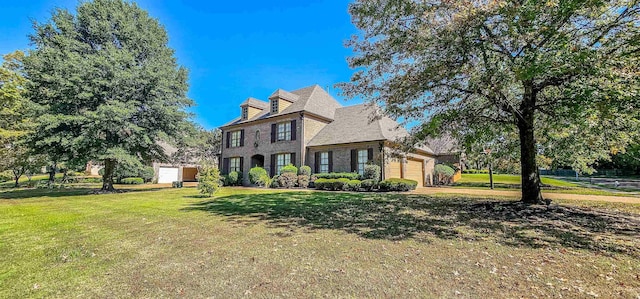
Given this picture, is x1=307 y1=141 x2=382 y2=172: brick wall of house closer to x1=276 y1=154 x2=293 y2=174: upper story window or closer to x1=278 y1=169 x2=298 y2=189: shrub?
x1=278 y1=169 x2=298 y2=189: shrub

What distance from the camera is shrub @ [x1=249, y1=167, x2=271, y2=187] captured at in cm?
2261

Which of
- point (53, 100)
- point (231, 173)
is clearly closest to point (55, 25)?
point (53, 100)

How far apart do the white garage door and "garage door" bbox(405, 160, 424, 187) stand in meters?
29.3

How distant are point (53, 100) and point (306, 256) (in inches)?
783

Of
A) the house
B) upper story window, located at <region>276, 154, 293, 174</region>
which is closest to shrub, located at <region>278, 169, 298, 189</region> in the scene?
the house

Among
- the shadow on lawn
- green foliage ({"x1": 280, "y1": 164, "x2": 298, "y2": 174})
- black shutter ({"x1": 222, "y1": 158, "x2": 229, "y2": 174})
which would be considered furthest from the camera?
black shutter ({"x1": 222, "y1": 158, "x2": 229, "y2": 174})

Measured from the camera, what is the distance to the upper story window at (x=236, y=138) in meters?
27.7

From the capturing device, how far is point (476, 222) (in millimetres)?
7430

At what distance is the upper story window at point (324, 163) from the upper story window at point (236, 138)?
31.4ft

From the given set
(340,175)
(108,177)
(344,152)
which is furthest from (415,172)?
(108,177)

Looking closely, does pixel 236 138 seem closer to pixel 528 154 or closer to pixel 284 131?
pixel 284 131

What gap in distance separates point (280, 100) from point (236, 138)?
6404 mm

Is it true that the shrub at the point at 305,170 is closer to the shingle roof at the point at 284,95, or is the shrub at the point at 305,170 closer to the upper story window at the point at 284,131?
the upper story window at the point at 284,131

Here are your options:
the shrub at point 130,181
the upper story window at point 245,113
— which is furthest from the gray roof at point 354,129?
the shrub at point 130,181
